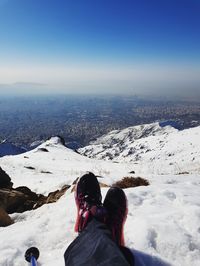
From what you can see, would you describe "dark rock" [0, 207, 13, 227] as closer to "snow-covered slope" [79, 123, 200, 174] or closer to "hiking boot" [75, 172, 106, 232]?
"hiking boot" [75, 172, 106, 232]

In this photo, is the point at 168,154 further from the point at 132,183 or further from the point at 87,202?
the point at 87,202

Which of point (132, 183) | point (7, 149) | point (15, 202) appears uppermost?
point (132, 183)

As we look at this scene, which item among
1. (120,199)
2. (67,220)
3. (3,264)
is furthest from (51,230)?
(120,199)

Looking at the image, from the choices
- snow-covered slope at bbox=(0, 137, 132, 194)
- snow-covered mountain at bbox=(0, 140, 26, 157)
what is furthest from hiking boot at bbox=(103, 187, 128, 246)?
snow-covered mountain at bbox=(0, 140, 26, 157)

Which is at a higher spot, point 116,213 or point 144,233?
point 116,213

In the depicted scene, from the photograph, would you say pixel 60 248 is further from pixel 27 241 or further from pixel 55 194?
pixel 55 194

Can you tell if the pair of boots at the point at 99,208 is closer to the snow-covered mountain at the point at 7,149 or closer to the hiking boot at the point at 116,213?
the hiking boot at the point at 116,213

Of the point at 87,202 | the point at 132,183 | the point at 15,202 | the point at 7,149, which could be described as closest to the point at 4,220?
the point at 15,202
